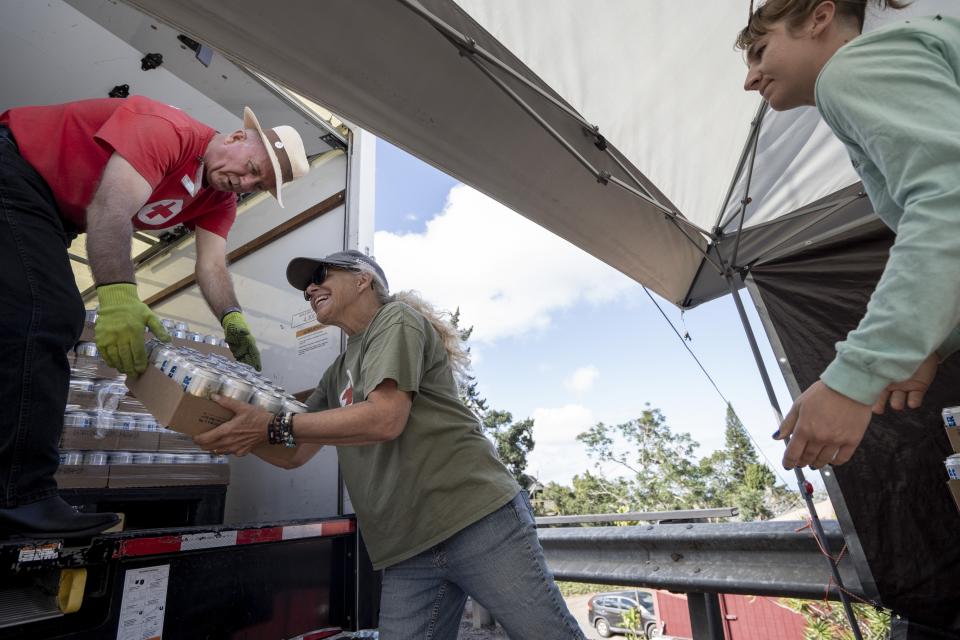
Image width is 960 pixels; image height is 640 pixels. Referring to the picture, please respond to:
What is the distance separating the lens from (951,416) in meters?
2.31

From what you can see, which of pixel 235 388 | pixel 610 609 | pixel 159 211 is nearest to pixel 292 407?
pixel 235 388

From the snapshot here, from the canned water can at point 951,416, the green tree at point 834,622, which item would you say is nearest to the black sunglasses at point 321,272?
the canned water can at point 951,416

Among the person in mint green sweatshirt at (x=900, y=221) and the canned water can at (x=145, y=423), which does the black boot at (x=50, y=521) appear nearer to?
the canned water can at (x=145, y=423)

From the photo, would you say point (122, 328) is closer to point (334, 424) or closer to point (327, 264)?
point (334, 424)

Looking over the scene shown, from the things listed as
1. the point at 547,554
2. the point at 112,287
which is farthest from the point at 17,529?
the point at 547,554

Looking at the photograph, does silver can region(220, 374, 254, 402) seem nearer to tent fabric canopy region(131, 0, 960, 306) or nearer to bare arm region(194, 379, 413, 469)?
bare arm region(194, 379, 413, 469)

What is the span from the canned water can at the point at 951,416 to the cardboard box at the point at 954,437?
0.9 inches

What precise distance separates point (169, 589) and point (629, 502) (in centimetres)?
6632

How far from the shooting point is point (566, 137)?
9.54ft

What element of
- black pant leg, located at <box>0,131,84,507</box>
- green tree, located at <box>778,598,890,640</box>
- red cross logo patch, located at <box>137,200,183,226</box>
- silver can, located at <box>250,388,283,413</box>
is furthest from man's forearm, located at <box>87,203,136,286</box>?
green tree, located at <box>778,598,890,640</box>

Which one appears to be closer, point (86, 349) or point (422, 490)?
point (422, 490)

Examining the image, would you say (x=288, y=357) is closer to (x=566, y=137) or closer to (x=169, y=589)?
(x=169, y=589)

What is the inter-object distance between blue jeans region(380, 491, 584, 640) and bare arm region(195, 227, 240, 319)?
162 centimetres

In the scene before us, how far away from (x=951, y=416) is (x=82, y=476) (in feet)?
13.2
